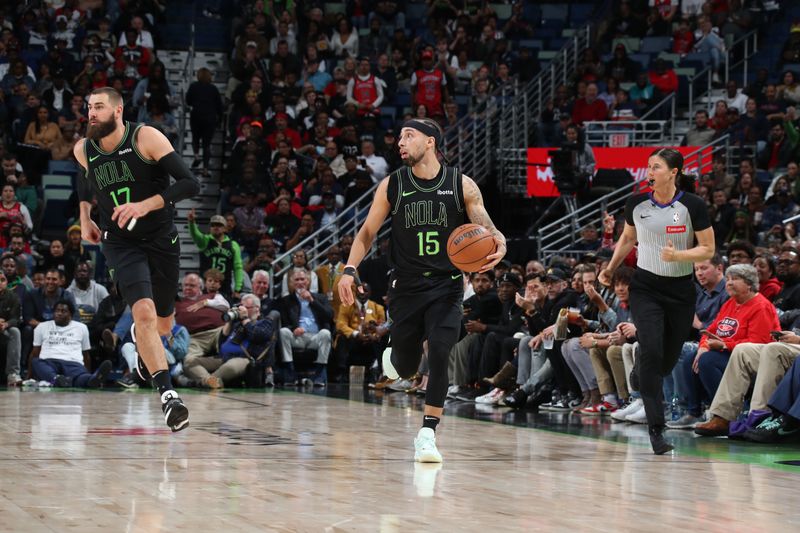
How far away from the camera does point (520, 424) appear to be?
358 inches

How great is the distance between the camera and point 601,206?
49.8 ft

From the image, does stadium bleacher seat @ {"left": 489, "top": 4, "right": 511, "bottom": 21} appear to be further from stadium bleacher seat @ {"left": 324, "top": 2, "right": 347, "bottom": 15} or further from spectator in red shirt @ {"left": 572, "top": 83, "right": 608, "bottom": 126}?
spectator in red shirt @ {"left": 572, "top": 83, "right": 608, "bottom": 126}

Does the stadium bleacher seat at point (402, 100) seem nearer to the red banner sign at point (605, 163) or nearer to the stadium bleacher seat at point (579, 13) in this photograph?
the red banner sign at point (605, 163)

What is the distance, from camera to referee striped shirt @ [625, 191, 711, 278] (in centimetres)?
708

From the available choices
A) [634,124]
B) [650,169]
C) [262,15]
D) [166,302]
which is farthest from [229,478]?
[262,15]

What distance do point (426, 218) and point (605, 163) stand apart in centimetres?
1098

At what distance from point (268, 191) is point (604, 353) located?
26.2 feet

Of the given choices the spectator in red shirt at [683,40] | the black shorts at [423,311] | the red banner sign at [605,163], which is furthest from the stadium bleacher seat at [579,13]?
the black shorts at [423,311]

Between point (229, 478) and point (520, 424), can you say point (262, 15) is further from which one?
point (229, 478)

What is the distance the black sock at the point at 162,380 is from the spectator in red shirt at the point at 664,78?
14063mm

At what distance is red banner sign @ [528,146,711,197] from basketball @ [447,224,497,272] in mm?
10726

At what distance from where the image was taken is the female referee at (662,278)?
7074 millimetres

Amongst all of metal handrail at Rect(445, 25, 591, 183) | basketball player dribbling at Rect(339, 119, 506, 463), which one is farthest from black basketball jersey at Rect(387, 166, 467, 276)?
metal handrail at Rect(445, 25, 591, 183)

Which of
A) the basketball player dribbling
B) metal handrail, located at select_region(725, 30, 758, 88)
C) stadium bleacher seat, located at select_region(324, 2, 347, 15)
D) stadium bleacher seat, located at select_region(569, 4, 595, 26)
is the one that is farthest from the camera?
stadium bleacher seat, located at select_region(569, 4, 595, 26)
